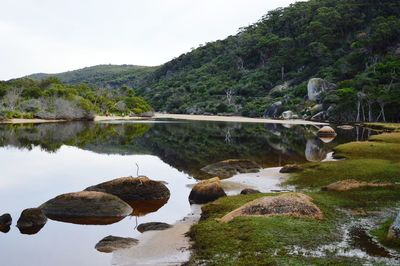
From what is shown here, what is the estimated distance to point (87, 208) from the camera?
25.1 m

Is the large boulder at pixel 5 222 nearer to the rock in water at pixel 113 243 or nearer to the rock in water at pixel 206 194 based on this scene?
the rock in water at pixel 113 243

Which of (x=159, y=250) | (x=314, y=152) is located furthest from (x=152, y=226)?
(x=314, y=152)

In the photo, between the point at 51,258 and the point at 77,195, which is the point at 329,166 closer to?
the point at 77,195

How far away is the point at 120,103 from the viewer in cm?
16300

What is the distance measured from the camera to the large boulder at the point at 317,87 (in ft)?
449

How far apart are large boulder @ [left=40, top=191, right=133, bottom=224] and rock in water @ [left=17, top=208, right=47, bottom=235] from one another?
1.13 meters

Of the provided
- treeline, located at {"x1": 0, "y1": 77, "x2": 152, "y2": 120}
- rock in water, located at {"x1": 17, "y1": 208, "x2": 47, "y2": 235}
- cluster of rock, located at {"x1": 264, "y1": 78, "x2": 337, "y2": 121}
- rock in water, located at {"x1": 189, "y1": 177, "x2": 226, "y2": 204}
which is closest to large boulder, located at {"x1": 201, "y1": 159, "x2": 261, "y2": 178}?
rock in water, located at {"x1": 189, "y1": 177, "x2": 226, "y2": 204}

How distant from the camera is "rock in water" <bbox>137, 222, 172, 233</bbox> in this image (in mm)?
22328

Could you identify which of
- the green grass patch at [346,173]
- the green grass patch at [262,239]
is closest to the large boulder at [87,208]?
the green grass patch at [262,239]

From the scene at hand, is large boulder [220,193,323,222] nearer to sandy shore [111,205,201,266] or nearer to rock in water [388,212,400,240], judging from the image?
sandy shore [111,205,201,266]

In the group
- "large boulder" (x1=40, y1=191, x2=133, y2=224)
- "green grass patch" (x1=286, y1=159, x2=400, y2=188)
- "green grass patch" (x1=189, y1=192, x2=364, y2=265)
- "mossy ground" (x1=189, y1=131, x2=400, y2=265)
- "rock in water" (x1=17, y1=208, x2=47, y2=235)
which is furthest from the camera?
"green grass patch" (x1=286, y1=159, x2=400, y2=188)

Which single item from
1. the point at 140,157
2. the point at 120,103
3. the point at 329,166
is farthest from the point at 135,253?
the point at 120,103

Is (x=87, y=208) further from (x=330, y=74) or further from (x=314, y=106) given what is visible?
(x=330, y=74)

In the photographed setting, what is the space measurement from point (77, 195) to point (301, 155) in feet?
111
